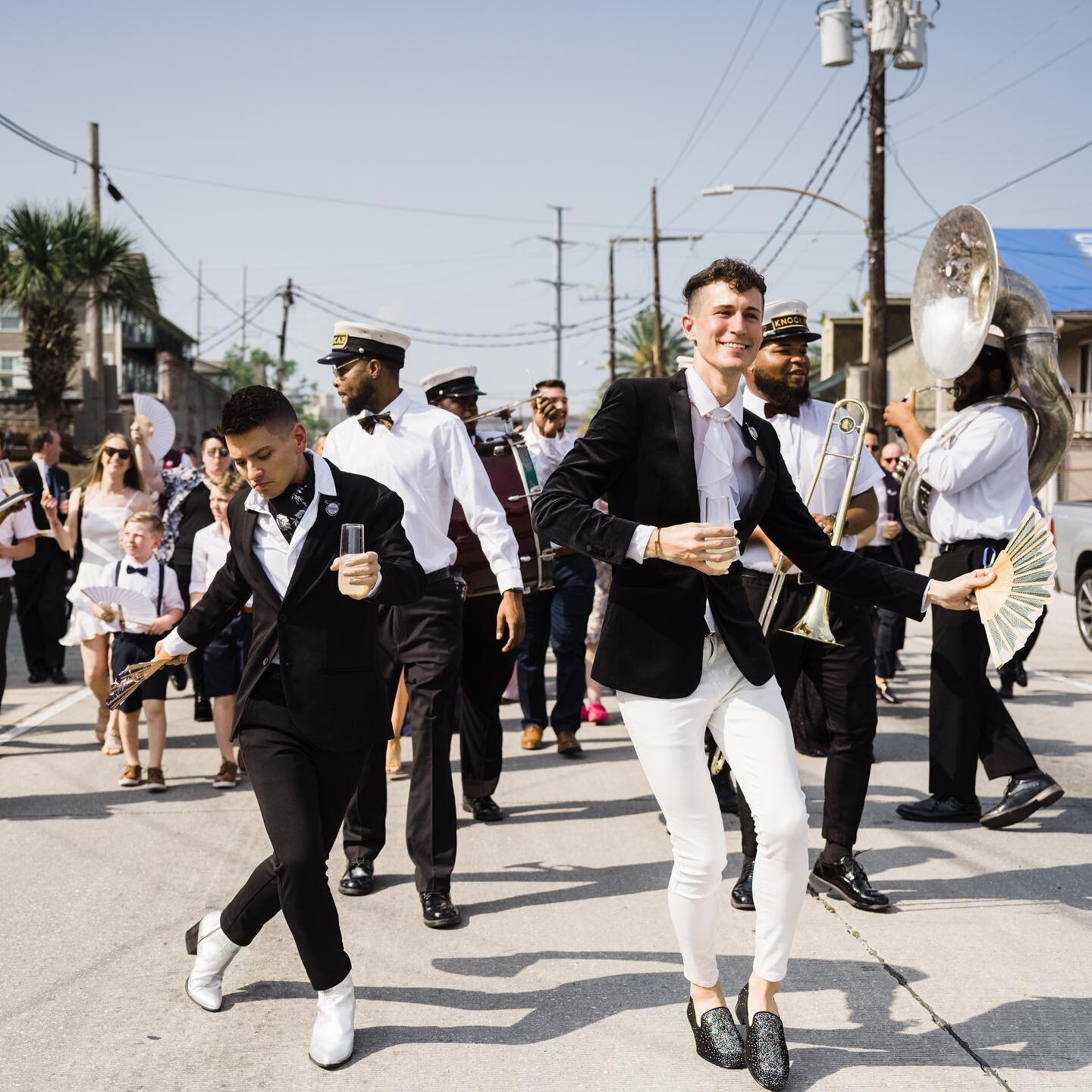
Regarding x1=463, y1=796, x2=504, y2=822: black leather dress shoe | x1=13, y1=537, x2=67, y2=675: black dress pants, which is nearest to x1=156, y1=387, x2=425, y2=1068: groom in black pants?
x1=463, y1=796, x2=504, y2=822: black leather dress shoe

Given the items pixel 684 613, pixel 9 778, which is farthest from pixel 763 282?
pixel 9 778

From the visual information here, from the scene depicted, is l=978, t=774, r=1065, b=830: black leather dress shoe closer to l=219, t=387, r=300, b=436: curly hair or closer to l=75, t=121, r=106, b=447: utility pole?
l=219, t=387, r=300, b=436: curly hair

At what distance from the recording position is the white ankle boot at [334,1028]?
151 inches

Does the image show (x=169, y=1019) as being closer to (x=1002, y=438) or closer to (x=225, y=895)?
(x=225, y=895)

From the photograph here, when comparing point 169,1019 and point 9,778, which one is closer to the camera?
point 169,1019

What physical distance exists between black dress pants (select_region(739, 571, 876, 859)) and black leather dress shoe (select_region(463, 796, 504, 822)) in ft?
5.97

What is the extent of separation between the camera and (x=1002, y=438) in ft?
20.1

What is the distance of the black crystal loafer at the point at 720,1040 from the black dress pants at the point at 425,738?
1580mm

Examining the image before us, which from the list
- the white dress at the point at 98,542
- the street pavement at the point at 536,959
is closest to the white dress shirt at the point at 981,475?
the street pavement at the point at 536,959

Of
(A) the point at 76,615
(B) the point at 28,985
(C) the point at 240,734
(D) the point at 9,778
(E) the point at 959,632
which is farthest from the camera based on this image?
(A) the point at 76,615

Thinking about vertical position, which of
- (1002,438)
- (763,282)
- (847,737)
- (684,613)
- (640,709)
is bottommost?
(847,737)

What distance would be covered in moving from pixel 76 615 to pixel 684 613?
20.1 ft

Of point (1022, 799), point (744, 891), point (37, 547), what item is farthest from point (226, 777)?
point (37, 547)

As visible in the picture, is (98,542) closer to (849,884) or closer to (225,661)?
(225,661)
